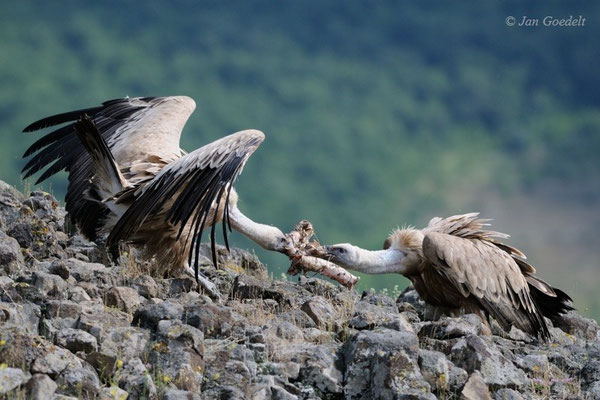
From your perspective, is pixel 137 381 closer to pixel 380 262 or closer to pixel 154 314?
pixel 154 314

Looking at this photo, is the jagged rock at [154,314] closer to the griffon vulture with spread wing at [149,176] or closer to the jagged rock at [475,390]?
the griffon vulture with spread wing at [149,176]

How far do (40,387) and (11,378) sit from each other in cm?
18

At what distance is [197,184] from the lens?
7.90 meters

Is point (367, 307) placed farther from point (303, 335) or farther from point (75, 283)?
point (75, 283)

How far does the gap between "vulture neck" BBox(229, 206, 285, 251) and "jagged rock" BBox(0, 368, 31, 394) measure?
15.7 feet

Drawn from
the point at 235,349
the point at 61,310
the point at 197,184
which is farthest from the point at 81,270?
the point at 235,349

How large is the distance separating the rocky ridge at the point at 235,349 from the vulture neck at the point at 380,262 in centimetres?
142

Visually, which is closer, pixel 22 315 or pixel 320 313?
pixel 22 315

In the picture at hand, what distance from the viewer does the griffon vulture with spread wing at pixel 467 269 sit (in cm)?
954

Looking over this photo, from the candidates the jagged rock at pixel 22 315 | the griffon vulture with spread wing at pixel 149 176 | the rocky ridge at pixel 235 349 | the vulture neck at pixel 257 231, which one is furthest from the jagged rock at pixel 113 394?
the vulture neck at pixel 257 231

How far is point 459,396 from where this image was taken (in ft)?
21.2

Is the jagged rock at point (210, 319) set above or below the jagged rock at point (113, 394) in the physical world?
above

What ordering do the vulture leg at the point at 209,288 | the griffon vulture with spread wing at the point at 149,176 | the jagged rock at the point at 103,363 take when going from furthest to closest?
the vulture leg at the point at 209,288 < the griffon vulture with spread wing at the point at 149,176 < the jagged rock at the point at 103,363

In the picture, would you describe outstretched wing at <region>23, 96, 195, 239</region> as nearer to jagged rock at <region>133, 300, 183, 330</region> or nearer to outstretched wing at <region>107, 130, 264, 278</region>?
outstretched wing at <region>107, 130, 264, 278</region>
